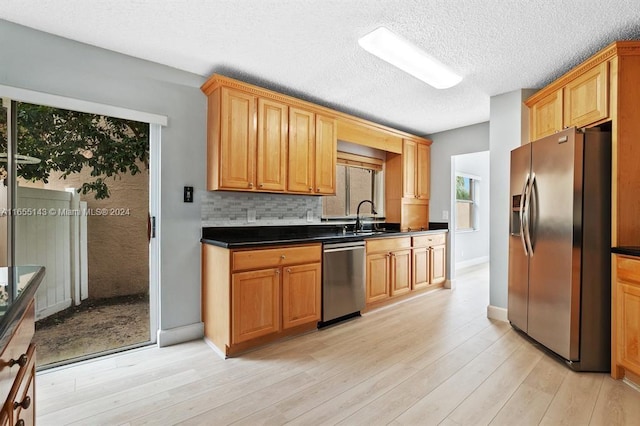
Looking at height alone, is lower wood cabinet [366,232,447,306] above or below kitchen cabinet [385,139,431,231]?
below

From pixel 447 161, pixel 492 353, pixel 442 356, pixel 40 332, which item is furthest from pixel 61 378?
pixel 447 161

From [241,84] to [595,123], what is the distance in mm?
2876

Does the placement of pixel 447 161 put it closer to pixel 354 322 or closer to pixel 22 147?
pixel 354 322

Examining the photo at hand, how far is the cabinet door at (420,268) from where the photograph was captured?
13.6ft

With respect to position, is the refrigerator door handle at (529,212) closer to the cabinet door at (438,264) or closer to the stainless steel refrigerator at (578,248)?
the stainless steel refrigerator at (578,248)

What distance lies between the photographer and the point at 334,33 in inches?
87.9

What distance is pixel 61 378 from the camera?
2.15 metres

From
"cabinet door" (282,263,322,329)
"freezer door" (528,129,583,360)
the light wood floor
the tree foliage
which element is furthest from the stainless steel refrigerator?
the tree foliage

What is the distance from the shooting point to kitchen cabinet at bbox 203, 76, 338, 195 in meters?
2.72

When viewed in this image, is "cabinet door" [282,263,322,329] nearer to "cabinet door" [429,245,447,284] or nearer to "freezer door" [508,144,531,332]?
"freezer door" [508,144,531,332]

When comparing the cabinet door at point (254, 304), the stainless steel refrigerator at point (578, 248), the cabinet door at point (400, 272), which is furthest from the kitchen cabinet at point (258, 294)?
the stainless steel refrigerator at point (578, 248)

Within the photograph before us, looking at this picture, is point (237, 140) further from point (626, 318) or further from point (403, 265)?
point (626, 318)

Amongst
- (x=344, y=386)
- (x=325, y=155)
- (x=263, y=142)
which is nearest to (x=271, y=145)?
(x=263, y=142)

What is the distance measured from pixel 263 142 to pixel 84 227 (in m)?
1.60
